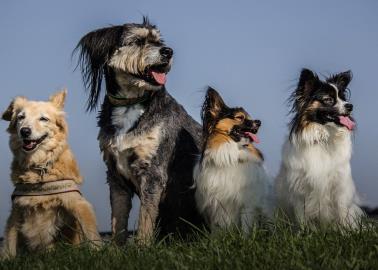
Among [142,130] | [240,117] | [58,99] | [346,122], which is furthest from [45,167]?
[346,122]

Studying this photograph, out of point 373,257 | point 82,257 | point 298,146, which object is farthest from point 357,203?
point 82,257

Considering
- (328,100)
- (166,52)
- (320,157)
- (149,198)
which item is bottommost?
(149,198)

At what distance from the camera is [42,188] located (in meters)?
6.45

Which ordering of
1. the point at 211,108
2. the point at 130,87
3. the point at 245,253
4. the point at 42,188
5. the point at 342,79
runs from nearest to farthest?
the point at 245,253 < the point at 342,79 < the point at 42,188 < the point at 211,108 < the point at 130,87

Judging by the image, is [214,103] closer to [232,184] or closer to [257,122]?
[257,122]

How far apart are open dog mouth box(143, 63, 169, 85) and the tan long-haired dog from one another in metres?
1.17

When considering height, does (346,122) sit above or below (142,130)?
above

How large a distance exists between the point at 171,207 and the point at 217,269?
105 inches

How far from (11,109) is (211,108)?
8.06 ft

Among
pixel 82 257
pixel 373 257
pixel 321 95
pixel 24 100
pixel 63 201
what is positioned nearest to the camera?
pixel 373 257

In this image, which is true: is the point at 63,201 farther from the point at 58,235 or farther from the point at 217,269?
the point at 217,269

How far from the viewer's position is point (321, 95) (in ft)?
19.4

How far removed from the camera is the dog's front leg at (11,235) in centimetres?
634

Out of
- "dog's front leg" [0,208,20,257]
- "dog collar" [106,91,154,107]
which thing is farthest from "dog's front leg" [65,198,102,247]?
"dog collar" [106,91,154,107]
